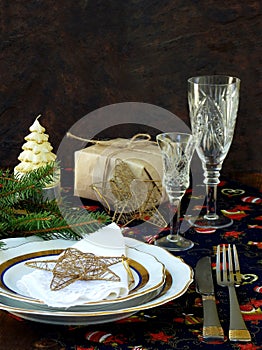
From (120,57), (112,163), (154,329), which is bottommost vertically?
(154,329)

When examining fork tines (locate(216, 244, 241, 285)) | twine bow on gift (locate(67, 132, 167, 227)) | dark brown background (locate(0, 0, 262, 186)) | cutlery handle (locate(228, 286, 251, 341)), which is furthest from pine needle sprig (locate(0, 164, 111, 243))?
dark brown background (locate(0, 0, 262, 186))

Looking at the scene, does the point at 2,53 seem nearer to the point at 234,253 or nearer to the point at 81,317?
the point at 234,253

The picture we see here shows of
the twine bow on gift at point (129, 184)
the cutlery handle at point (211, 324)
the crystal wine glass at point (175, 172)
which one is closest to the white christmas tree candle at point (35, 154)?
the twine bow on gift at point (129, 184)

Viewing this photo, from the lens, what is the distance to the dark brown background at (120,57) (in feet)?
6.59

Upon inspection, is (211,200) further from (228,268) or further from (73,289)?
(73,289)

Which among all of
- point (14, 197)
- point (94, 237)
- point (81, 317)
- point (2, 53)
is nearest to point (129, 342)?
point (81, 317)

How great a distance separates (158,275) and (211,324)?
12 cm

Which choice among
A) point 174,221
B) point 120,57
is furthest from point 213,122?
point 120,57

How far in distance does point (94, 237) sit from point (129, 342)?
294 millimetres

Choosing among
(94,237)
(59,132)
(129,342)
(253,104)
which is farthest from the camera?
(59,132)

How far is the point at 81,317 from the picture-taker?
0.94 metres

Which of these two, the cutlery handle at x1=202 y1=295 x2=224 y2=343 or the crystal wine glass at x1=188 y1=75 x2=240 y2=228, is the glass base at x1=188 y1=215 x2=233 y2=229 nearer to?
the crystal wine glass at x1=188 y1=75 x2=240 y2=228

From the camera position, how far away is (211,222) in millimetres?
1408

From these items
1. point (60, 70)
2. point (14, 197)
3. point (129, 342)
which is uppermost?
point (60, 70)
